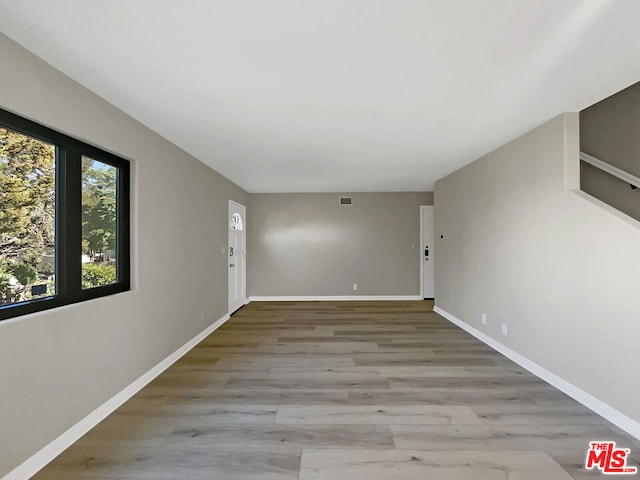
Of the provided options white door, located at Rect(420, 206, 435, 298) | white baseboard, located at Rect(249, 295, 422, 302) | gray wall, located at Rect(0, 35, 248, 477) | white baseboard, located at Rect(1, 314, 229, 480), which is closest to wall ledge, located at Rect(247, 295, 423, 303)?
white baseboard, located at Rect(249, 295, 422, 302)

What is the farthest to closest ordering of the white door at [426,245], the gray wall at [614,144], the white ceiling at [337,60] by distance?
the white door at [426,245], the gray wall at [614,144], the white ceiling at [337,60]

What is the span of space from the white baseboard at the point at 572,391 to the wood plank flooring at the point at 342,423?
69 mm

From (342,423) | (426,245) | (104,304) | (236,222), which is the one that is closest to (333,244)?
(426,245)

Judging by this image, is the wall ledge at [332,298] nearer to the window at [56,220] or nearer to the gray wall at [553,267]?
the gray wall at [553,267]

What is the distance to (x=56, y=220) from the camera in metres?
2.07

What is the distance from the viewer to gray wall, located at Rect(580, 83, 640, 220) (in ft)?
9.50

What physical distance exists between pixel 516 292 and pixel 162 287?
361 cm

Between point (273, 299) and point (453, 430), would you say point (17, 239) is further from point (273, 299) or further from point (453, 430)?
point (273, 299)

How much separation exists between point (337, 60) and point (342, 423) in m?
2.36

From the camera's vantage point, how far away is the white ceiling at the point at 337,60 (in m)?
1.50

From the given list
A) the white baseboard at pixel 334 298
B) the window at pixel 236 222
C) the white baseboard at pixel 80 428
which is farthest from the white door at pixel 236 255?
the white baseboard at pixel 80 428

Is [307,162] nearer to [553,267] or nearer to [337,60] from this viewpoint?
[337,60]

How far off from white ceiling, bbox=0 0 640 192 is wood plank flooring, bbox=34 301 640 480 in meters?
2.32

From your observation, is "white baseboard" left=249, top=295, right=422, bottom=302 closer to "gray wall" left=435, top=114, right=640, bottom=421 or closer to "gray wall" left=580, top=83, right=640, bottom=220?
"gray wall" left=435, top=114, right=640, bottom=421
